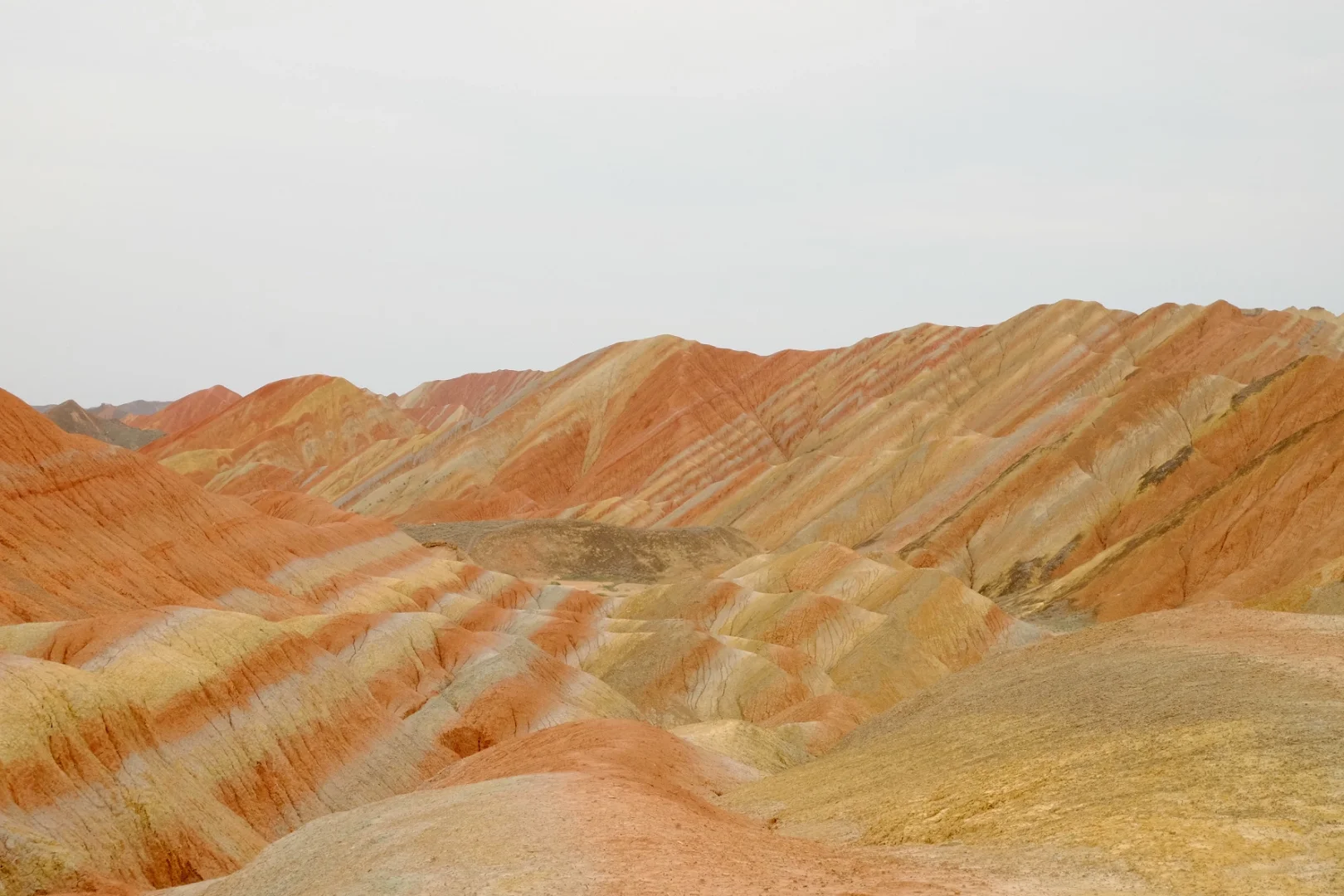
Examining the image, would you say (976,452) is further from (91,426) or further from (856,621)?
(91,426)

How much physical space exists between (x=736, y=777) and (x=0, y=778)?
17853 millimetres

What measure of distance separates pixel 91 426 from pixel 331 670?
165 m

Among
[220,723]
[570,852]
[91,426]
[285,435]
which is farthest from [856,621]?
[91,426]

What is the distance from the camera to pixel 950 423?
11950 centimetres

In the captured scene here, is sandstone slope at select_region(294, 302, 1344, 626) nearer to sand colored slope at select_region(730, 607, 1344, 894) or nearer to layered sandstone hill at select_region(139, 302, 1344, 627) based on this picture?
layered sandstone hill at select_region(139, 302, 1344, 627)

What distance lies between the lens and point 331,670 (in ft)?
129

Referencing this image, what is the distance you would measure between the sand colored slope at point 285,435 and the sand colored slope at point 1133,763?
133 m

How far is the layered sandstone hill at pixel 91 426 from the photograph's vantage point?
181625 mm

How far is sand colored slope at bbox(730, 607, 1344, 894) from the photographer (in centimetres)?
1628

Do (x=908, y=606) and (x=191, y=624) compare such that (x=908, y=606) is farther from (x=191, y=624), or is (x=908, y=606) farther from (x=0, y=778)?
(x=0, y=778)

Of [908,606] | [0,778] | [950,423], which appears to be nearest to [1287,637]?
[0,778]

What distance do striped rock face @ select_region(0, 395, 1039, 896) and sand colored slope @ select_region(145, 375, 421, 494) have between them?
80453mm

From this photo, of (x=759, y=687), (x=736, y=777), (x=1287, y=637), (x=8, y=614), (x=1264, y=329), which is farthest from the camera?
(x=1264, y=329)

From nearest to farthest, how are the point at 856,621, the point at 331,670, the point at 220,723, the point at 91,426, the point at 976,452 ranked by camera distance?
the point at 220,723 → the point at 331,670 → the point at 856,621 → the point at 976,452 → the point at 91,426
